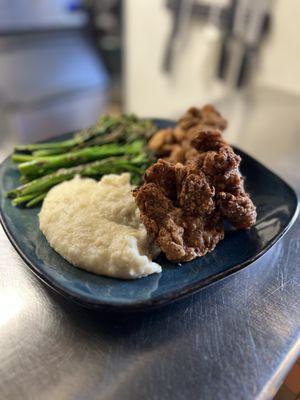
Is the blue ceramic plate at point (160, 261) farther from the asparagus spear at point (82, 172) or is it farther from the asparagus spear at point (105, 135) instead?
the asparagus spear at point (105, 135)

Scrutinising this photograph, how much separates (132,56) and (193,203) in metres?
4.09

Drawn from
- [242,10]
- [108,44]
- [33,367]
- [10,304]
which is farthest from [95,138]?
[108,44]

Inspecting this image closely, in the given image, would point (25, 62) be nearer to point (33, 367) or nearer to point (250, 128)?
point (250, 128)

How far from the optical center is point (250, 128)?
9.53 ft

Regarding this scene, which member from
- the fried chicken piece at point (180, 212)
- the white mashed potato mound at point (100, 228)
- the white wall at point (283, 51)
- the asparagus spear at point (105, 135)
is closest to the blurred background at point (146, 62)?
the white wall at point (283, 51)

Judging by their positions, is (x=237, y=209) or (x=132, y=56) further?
(x=132, y=56)

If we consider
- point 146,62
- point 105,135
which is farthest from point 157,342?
point 146,62

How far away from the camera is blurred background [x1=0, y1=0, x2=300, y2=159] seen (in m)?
3.39

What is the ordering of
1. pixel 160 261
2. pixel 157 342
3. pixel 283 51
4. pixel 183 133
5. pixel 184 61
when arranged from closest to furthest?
pixel 157 342, pixel 160 261, pixel 183 133, pixel 283 51, pixel 184 61

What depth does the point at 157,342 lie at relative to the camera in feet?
3.76

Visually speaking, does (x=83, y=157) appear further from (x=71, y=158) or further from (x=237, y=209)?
(x=237, y=209)

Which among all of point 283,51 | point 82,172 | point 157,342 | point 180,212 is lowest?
point 157,342

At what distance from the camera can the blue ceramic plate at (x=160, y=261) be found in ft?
3.69

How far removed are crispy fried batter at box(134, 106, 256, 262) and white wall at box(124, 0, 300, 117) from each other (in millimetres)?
2212
